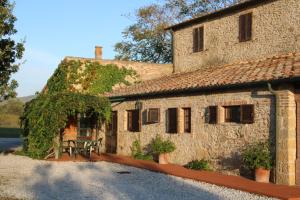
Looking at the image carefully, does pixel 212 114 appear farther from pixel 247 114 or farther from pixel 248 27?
pixel 248 27

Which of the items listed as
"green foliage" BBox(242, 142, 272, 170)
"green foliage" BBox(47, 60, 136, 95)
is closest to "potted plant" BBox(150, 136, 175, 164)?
"green foliage" BBox(242, 142, 272, 170)

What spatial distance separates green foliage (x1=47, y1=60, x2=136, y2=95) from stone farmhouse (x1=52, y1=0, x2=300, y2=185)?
6.62 ft

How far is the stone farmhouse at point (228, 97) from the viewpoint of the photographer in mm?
11844

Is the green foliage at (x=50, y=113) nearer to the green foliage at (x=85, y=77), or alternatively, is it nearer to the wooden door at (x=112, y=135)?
the wooden door at (x=112, y=135)

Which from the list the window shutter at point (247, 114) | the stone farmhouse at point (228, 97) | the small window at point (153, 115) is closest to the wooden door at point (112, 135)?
→ the stone farmhouse at point (228, 97)

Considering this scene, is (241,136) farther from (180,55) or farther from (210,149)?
(180,55)

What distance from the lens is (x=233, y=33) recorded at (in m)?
18.0

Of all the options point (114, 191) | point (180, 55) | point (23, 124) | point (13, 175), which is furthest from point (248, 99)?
point (23, 124)

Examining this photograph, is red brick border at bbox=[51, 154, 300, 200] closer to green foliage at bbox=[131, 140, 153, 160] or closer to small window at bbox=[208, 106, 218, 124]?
green foliage at bbox=[131, 140, 153, 160]

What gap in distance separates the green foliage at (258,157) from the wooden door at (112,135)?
28.7 feet

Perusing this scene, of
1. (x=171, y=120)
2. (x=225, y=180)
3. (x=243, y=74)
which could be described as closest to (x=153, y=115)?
(x=171, y=120)

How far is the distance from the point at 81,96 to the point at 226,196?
9.77 meters

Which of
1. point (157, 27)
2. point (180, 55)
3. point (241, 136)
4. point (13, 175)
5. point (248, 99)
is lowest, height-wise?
point (13, 175)

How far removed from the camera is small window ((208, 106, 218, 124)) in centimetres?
1433
